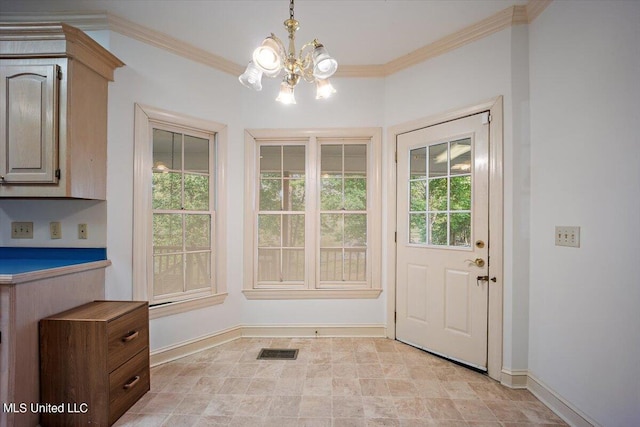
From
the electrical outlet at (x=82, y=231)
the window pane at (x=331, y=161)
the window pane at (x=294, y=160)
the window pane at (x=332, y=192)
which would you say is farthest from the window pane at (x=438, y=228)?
the electrical outlet at (x=82, y=231)

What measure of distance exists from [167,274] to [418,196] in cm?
242

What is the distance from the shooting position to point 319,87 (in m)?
1.68

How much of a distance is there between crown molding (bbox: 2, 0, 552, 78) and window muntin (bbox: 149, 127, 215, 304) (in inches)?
28.2

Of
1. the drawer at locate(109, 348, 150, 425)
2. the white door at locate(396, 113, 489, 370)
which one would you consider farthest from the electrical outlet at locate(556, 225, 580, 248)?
the drawer at locate(109, 348, 150, 425)

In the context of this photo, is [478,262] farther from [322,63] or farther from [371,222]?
[322,63]

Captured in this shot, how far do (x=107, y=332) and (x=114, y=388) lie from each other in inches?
13.8

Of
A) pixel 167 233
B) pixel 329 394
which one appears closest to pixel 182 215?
pixel 167 233

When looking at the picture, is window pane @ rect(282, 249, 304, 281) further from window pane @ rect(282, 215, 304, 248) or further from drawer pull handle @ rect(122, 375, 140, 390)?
drawer pull handle @ rect(122, 375, 140, 390)

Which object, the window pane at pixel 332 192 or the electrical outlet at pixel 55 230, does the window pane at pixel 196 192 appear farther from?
the window pane at pixel 332 192

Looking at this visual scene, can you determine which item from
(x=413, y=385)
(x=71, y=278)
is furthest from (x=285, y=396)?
(x=71, y=278)

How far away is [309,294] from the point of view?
123 inches

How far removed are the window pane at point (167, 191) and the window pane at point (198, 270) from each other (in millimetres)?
504

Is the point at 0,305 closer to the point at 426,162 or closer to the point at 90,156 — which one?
the point at 90,156

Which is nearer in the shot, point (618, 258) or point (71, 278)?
point (618, 258)
